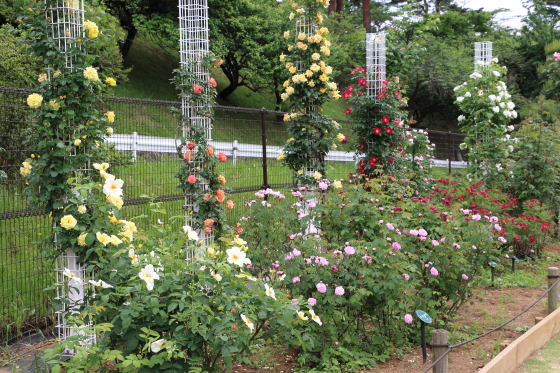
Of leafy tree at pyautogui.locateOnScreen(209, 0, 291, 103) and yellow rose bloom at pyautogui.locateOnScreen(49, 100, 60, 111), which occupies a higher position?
leafy tree at pyautogui.locateOnScreen(209, 0, 291, 103)

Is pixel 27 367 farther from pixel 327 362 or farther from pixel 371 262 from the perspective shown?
pixel 371 262

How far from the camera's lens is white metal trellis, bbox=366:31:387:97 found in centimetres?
795

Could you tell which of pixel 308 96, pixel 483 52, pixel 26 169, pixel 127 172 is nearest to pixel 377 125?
pixel 308 96

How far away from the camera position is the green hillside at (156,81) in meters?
19.1

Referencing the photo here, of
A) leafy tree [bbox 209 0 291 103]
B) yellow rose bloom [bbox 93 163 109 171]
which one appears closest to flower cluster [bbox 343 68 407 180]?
yellow rose bloom [bbox 93 163 109 171]

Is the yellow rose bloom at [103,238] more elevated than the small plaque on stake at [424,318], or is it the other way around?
the yellow rose bloom at [103,238]

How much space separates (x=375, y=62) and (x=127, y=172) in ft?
14.4

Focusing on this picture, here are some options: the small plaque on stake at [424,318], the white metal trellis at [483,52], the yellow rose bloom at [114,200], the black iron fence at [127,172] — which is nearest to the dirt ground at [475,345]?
the small plaque on stake at [424,318]

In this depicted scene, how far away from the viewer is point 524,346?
172 inches

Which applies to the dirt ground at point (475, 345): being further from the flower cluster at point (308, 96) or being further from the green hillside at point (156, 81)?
the green hillside at point (156, 81)

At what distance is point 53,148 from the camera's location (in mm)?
3793

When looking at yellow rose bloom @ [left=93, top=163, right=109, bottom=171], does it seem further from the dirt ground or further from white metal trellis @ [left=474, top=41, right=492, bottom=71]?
white metal trellis @ [left=474, top=41, right=492, bottom=71]

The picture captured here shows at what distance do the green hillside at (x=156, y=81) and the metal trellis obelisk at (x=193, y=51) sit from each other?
42.5ft

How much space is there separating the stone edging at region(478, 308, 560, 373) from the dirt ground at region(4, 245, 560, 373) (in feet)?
0.55
